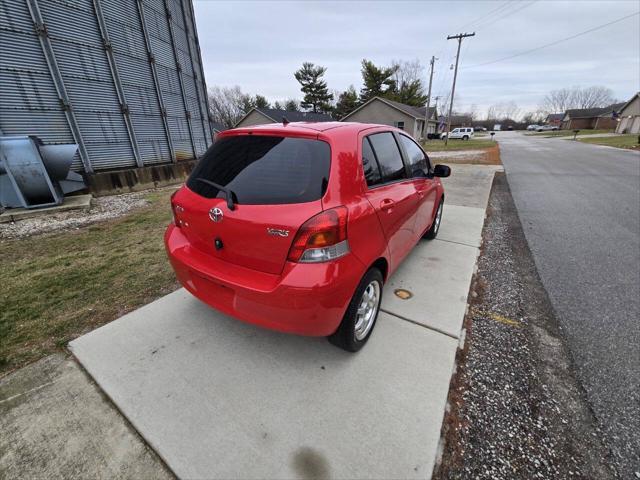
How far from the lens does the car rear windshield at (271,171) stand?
70.2 inches

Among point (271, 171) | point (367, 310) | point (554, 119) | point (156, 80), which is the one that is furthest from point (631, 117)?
point (554, 119)

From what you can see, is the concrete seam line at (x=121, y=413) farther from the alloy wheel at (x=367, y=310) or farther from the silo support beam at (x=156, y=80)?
the silo support beam at (x=156, y=80)

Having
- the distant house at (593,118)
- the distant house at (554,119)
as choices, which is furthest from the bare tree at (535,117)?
the distant house at (593,118)

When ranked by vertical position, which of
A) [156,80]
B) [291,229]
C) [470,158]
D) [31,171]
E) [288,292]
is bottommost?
[470,158]

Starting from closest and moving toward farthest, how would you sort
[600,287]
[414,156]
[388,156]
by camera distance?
1. [388,156]
2. [600,287]
3. [414,156]

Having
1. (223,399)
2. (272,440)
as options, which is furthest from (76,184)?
(272,440)

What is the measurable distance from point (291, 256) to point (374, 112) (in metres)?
41.1

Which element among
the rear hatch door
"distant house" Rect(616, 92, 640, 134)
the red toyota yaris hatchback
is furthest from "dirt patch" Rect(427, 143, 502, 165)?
"distant house" Rect(616, 92, 640, 134)

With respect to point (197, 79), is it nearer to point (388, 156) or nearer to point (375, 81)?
point (388, 156)

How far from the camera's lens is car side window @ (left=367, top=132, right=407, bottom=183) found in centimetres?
240

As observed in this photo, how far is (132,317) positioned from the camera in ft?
8.54

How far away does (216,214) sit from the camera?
190cm

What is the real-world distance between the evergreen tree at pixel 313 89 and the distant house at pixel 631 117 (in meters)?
43.0

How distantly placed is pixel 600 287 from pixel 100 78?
1123 centimetres
